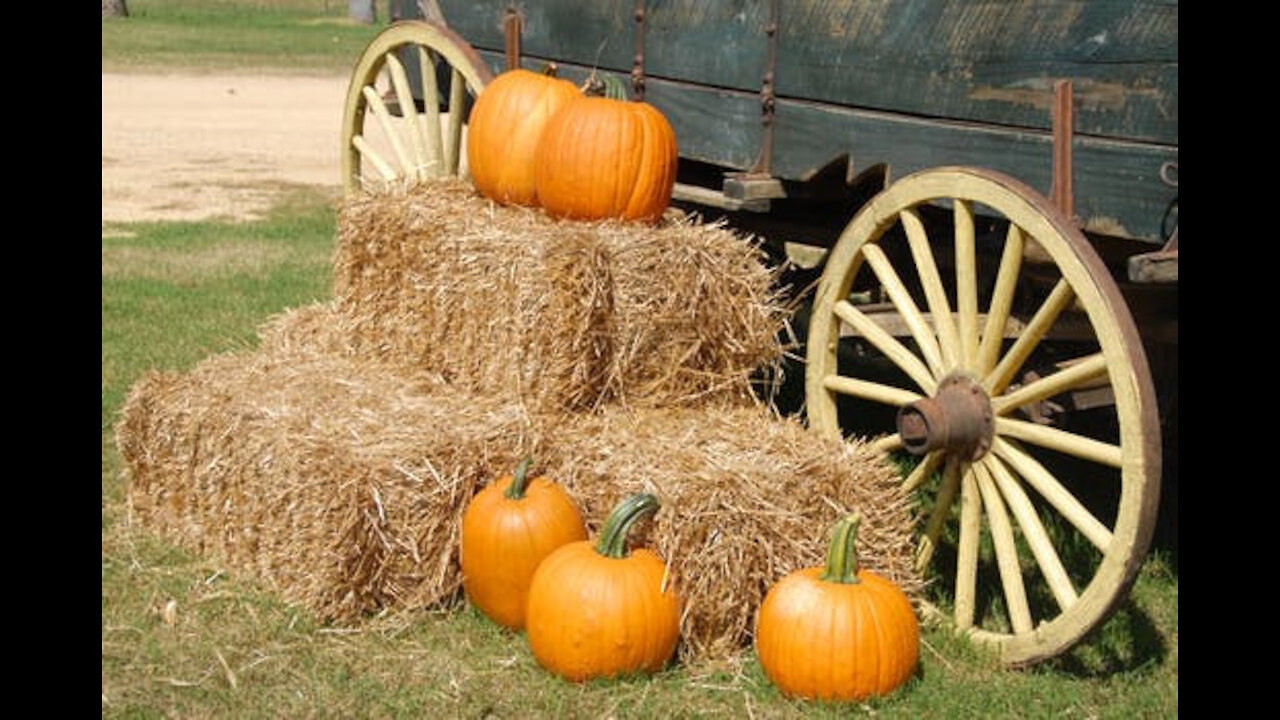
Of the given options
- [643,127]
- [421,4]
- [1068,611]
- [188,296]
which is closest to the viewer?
[1068,611]

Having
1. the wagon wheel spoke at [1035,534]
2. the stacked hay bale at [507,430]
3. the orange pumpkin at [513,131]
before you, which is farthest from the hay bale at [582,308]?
the wagon wheel spoke at [1035,534]

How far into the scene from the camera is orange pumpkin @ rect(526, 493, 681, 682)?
4.21m

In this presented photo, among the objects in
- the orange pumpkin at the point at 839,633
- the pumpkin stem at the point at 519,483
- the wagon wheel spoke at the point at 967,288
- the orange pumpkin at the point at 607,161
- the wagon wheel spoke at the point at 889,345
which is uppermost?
the orange pumpkin at the point at 607,161

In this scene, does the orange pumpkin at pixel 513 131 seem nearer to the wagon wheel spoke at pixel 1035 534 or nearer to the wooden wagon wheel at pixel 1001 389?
the wooden wagon wheel at pixel 1001 389

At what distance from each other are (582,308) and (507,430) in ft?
1.40

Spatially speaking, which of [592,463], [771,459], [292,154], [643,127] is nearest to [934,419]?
[771,459]

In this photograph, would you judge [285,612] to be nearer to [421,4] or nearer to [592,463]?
[592,463]

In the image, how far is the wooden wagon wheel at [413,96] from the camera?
681 centimetres

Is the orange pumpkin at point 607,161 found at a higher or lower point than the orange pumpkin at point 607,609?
higher

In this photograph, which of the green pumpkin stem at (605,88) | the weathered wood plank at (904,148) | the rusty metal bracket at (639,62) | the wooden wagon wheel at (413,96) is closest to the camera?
the weathered wood plank at (904,148)

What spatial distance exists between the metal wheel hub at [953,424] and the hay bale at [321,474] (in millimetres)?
1169

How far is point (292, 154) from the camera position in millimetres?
15234
